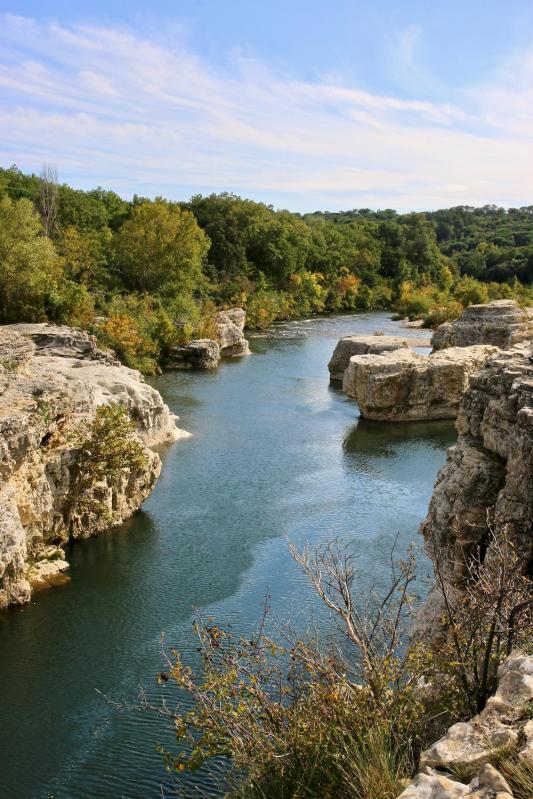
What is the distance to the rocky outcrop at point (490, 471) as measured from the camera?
1287 cm

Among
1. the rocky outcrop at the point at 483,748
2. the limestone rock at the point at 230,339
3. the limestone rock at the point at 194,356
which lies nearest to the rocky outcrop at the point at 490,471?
the rocky outcrop at the point at 483,748

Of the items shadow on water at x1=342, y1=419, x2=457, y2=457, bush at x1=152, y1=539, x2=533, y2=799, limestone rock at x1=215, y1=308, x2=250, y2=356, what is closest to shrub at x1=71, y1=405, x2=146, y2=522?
shadow on water at x1=342, y1=419, x2=457, y2=457

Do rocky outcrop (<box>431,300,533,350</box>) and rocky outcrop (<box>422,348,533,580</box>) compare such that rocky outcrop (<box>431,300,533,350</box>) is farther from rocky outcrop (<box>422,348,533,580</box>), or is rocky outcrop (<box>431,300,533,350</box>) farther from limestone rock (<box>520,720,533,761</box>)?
limestone rock (<box>520,720,533,761</box>)

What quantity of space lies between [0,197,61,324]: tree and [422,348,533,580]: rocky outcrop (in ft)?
110

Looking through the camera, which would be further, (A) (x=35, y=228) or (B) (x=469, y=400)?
(A) (x=35, y=228)

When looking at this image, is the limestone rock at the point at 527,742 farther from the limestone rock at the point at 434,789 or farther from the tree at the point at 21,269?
the tree at the point at 21,269

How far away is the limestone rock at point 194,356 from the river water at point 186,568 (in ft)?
32.2

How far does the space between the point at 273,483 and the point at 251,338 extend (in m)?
37.0

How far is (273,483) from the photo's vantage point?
89.5 feet

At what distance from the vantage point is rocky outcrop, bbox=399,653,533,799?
21.7ft

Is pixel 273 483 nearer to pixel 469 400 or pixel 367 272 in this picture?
pixel 469 400

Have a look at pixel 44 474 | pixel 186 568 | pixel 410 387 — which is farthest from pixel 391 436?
pixel 44 474

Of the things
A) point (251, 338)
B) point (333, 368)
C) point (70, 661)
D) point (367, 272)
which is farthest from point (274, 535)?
point (367, 272)

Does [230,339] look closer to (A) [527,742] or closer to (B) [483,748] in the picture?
(B) [483,748]
